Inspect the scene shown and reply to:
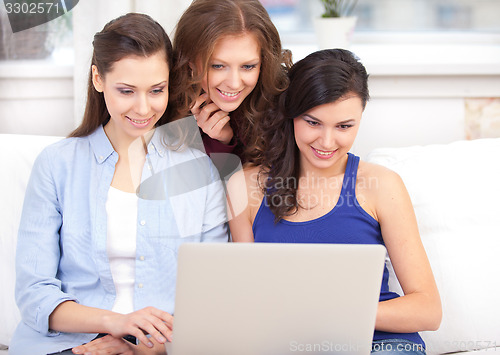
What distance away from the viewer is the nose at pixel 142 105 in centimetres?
126

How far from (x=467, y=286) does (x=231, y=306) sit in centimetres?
81

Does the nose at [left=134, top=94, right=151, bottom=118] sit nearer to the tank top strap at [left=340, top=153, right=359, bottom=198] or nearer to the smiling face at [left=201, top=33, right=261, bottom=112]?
the smiling face at [left=201, top=33, right=261, bottom=112]

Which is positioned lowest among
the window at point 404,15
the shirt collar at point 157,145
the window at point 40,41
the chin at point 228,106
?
the shirt collar at point 157,145

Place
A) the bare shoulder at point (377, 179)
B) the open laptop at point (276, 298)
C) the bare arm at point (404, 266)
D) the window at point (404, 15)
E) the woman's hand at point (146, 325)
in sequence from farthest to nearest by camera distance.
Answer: the window at point (404, 15) → the bare shoulder at point (377, 179) → the bare arm at point (404, 266) → the woman's hand at point (146, 325) → the open laptop at point (276, 298)

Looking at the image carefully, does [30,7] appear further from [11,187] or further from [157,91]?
[157,91]

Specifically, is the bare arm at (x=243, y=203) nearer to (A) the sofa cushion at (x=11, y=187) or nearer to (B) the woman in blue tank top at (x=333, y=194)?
(B) the woman in blue tank top at (x=333, y=194)

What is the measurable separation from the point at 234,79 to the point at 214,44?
93mm

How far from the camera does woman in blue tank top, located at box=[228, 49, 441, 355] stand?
126cm

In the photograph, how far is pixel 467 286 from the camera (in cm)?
146

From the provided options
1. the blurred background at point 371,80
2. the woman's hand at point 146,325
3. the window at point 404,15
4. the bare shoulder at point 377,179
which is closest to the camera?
the woman's hand at point 146,325

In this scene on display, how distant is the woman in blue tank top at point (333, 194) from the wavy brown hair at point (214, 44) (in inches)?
1.8

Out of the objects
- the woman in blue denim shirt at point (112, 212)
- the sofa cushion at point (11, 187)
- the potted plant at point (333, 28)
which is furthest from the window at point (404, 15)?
A: the sofa cushion at point (11, 187)

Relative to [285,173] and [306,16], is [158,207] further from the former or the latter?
[306,16]

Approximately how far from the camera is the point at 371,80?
6.04 feet
